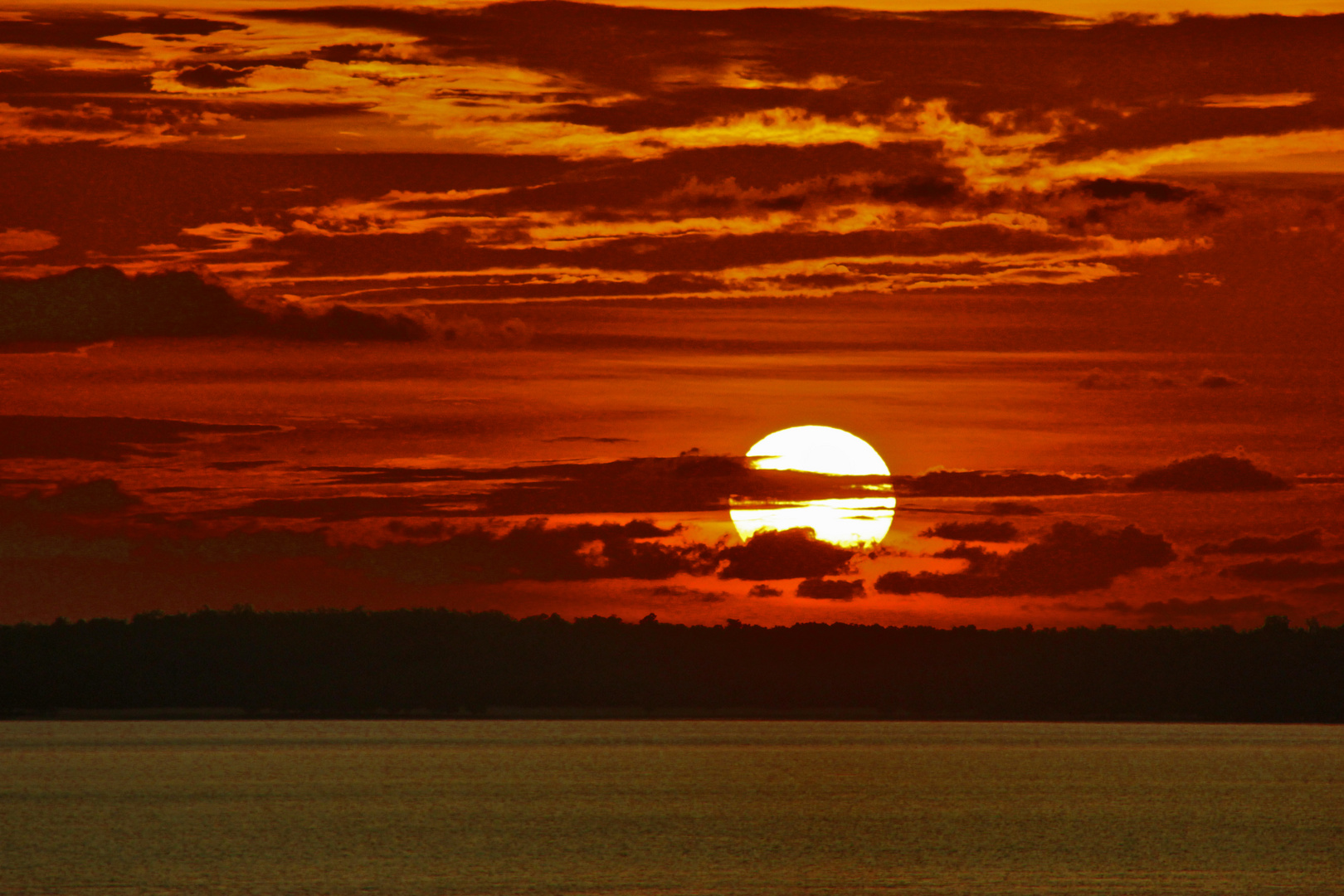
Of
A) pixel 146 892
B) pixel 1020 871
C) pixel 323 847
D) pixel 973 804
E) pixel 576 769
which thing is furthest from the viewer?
pixel 576 769

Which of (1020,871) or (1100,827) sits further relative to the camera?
(1100,827)

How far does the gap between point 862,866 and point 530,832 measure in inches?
972

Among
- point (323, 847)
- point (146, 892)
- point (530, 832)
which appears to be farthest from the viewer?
point (530, 832)

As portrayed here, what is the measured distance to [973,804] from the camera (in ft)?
406

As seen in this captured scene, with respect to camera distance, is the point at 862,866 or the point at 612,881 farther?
the point at 862,866

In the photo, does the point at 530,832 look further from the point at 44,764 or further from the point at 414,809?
the point at 44,764

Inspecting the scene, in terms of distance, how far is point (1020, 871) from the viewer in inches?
2908

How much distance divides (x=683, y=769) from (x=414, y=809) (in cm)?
7393

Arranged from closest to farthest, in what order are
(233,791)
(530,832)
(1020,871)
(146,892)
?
1. (146,892)
2. (1020,871)
3. (530,832)
4. (233,791)

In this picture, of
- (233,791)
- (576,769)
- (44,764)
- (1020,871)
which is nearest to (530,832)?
(1020,871)

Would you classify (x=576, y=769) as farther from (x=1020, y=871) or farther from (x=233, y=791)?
(x=1020, y=871)

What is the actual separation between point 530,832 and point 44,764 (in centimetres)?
11255

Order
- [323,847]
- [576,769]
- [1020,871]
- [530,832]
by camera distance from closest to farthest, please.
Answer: [1020,871], [323,847], [530,832], [576,769]

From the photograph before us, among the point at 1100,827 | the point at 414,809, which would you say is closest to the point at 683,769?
the point at 414,809
